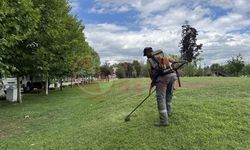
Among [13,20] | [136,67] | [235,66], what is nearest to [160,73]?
[13,20]

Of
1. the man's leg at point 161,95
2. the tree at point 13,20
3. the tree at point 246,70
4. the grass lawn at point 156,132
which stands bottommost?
the grass lawn at point 156,132

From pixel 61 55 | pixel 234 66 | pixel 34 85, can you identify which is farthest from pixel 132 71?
pixel 61 55

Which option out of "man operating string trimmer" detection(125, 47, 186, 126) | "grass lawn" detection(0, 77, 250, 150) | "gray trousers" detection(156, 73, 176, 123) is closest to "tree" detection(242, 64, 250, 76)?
"grass lawn" detection(0, 77, 250, 150)

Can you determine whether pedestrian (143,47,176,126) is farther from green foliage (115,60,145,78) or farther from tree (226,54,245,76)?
green foliage (115,60,145,78)

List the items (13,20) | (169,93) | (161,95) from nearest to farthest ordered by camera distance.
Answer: (161,95) < (169,93) < (13,20)

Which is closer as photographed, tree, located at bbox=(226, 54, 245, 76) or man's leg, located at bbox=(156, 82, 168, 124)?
man's leg, located at bbox=(156, 82, 168, 124)

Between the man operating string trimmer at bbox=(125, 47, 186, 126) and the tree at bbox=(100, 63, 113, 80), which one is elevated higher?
the tree at bbox=(100, 63, 113, 80)

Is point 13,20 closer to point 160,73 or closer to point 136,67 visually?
point 160,73

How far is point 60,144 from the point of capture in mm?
8570

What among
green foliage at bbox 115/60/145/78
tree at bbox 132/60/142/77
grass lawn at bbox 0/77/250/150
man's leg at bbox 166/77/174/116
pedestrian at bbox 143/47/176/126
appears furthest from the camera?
green foliage at bbox 115/60/145/78

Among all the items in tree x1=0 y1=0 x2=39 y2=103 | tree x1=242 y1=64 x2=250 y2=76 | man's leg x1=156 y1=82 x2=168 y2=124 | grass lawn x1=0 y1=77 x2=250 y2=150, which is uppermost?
tree x1=0 y1=0 x2=39 y2=103

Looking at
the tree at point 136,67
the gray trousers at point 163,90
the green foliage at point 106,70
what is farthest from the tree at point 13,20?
the green foliage at point 106,70

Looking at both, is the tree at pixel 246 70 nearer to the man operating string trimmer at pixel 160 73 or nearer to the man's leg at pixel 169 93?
the man's leg at pixel 169 93

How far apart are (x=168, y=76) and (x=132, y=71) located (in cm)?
8837
